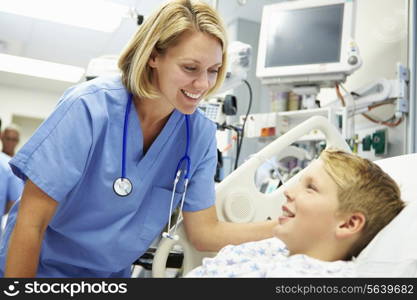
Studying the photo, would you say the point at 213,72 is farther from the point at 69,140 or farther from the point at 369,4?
the point at 369,4

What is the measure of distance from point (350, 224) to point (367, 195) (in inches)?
3.0

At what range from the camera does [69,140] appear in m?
1.15

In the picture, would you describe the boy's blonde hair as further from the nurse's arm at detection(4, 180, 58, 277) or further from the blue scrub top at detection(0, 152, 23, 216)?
the blue scrub top at detection(0, 152, 23, 216)

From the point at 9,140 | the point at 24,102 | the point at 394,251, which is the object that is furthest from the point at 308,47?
the point at 24,102

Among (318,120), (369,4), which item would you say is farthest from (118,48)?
(318,120)

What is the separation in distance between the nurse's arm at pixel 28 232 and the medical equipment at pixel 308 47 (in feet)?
6.07

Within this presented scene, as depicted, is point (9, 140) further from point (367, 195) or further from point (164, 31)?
point (367, 195)

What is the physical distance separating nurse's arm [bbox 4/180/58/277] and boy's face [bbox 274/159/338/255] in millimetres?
567

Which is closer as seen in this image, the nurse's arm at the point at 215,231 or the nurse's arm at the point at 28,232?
the nurse's arm at the point at 28,232

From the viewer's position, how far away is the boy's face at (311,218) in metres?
1.05

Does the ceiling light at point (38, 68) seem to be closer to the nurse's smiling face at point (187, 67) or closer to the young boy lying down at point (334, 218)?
the nurse's smiling face at point (187, 67)

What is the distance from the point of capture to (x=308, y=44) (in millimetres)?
2668

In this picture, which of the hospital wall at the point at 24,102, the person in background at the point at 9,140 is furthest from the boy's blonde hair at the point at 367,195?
the hospital wall at the point at 24,102

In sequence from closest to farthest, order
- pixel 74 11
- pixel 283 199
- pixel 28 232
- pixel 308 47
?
pixel 28 232 < pixel 283 199 < pixel 308 47 < pixel 74 11
